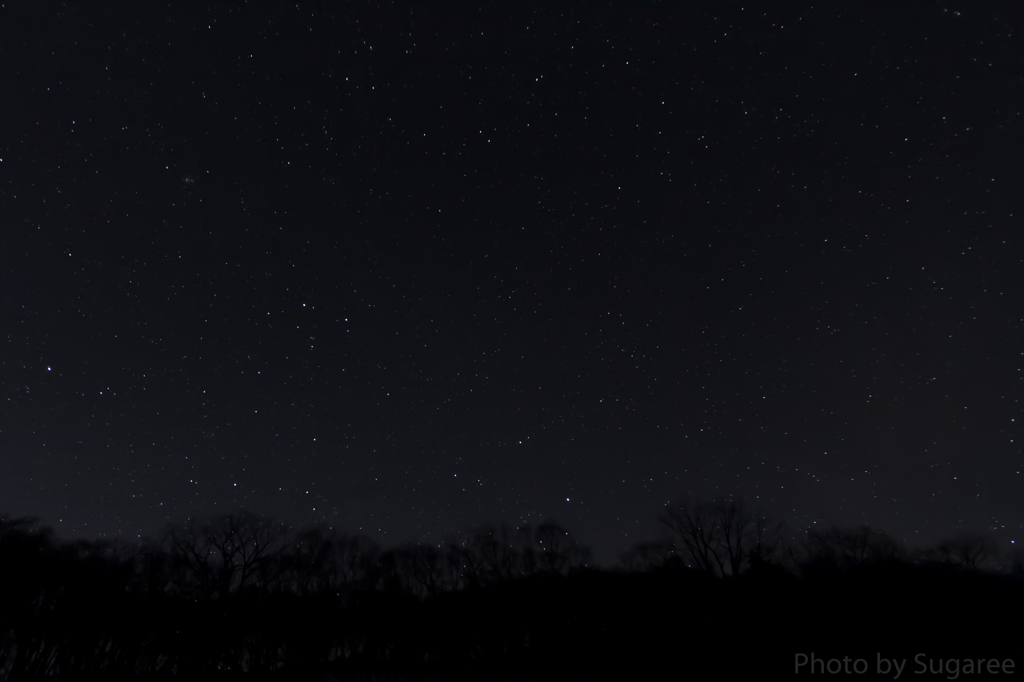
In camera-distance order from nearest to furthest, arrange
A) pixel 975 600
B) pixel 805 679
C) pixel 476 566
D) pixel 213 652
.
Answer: pixel 805 679, pixel 213 652, pixel 975 600, pixel 476 566

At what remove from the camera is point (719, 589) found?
42750mm

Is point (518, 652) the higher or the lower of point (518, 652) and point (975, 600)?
the lower

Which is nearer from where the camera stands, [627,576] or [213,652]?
[213,652]

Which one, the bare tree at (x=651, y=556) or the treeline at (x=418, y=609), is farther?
the bare tree at (x=651, y=556)

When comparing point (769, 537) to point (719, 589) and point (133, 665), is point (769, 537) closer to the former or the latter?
point (719, 589)

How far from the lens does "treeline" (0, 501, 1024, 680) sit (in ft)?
108

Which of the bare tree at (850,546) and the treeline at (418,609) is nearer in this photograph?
the treeline at (418,609)

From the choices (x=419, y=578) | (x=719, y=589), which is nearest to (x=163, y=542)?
(x=419, y=578)

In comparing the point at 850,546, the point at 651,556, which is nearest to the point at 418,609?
the point at 651,556

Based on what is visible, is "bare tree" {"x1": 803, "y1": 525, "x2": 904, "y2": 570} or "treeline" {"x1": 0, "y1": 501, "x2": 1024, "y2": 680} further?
"bare tree" {"x1": 803, "y1": 525, "x2": 904, "y2": 570}

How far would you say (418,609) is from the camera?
142 feet

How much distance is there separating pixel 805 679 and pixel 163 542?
4394 centimetres

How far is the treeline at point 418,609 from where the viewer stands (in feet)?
108

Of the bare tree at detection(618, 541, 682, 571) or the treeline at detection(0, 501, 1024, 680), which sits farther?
the bare tree at detection(618, 541, 682, 571)
